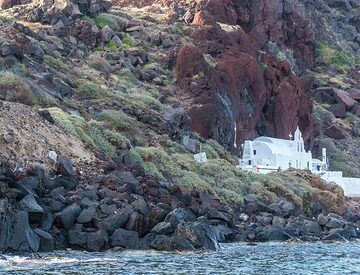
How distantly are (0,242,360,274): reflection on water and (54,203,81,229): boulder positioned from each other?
5.14 feet

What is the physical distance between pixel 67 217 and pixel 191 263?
5426 millimetres

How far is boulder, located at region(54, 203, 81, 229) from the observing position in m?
26.2

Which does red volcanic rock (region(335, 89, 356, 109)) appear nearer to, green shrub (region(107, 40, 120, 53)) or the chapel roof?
the chapel roof

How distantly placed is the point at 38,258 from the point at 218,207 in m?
16.7

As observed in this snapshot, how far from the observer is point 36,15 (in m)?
68.2

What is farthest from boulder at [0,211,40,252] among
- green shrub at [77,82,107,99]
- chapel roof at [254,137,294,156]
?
chapel roof at [254,137,294,156]

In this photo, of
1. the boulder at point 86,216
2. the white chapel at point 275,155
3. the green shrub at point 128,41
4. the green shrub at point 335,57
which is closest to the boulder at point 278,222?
the boulder at point 86,216

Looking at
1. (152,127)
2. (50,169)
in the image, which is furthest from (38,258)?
(152,127)

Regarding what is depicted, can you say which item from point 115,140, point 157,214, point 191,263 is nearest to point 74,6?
point 115,140

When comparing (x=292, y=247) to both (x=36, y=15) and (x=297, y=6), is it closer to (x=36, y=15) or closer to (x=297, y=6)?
(x=36, y=15)

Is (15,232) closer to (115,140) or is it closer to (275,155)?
(115,140)

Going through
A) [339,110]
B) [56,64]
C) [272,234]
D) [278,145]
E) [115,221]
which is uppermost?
[339,110]

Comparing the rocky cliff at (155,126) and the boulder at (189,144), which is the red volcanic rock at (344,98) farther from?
the boulder at (189,144)

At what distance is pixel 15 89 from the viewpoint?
137ft
